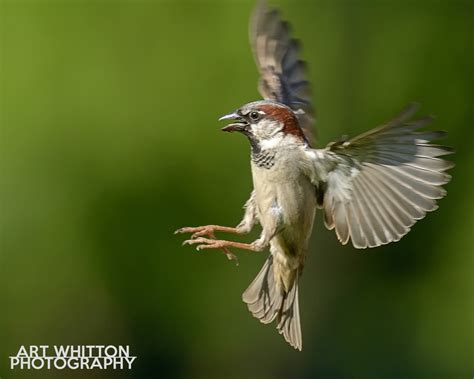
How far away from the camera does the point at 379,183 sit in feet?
11.1

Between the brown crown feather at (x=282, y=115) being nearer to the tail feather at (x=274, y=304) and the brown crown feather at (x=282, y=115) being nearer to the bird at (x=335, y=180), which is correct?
the bird at (x=335, y=180)

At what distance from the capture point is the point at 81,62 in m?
4.69

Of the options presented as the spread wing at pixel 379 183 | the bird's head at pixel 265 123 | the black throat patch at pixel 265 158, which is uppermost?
the bird's head at pixel 265 123

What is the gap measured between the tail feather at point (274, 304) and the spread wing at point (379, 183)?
489mm

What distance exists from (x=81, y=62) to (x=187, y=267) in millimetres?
1090

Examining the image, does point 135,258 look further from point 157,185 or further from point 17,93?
point 17,93

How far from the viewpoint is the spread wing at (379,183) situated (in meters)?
3.27

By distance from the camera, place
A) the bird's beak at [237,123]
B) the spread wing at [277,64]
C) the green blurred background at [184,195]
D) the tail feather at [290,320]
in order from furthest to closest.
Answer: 1. the green blurred background at [184,195]
2. the spread wing at [277,64]
3. the tail feather at [290,320]
4. the bird's beak at [237,123]

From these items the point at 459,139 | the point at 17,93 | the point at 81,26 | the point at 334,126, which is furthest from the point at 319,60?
the point at 17,93

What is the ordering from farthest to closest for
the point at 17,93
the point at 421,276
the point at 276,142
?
the point at 421,276 < the point at 17,93 < the point at 276,142

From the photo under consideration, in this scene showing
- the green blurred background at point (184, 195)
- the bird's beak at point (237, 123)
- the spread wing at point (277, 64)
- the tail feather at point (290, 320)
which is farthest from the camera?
the green blurred background at point (184, 195)

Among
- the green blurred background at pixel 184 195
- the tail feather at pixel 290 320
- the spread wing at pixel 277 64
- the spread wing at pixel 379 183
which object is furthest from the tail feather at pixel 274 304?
the green blurred background at pixel 184 195

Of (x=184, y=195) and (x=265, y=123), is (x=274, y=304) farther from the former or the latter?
(x=184, y=195)

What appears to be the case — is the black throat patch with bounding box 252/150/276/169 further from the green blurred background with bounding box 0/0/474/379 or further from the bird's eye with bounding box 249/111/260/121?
the green blurred background with bounding box 0/0/474/379
